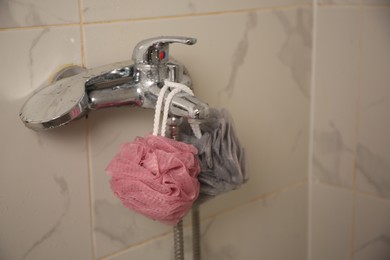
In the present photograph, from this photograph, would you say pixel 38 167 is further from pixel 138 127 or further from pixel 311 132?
pixel 311 132

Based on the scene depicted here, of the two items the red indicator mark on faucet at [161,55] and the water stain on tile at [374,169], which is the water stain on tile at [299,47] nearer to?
the water stain on tile at [374,169]

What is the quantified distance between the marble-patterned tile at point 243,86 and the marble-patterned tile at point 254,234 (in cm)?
2

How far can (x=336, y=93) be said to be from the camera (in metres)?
0.91

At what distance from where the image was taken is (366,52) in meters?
0.85

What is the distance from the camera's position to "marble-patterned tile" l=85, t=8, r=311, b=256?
0.64 metres

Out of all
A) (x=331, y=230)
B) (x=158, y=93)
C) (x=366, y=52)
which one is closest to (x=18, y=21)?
(x=158, y=93)

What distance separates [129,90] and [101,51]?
3.1 inches

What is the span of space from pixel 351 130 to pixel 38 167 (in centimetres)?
59

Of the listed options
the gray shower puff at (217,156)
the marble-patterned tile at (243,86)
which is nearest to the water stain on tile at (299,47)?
the marble-patterned tile at (243,86)

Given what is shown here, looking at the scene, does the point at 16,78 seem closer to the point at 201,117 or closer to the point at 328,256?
the point at 201,117

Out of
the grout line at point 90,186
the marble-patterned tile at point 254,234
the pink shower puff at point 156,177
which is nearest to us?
the pink shower puff at point 156,177

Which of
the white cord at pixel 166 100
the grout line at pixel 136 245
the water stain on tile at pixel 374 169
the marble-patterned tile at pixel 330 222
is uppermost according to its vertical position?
the white cord at pixel 166 100

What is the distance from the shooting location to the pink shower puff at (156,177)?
0.52 m

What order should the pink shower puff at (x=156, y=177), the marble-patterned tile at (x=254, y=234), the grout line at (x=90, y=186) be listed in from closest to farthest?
1. the pink shower puff at (x=156, y=177)
2. the grout line at (x=90, y=186)
3. the marble-patterned tile at (x=254, y=234)
